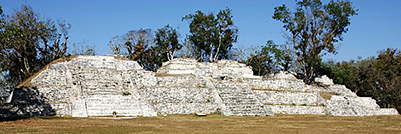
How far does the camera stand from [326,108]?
33062 millimetres

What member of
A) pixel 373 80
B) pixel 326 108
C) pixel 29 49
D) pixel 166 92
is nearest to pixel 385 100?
pixel 373 80

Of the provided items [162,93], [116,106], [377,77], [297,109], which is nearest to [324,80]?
[377,77]

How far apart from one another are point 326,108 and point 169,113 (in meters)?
13.6

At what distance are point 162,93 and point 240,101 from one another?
5872 mm

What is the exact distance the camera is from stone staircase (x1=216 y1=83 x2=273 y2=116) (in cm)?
2859

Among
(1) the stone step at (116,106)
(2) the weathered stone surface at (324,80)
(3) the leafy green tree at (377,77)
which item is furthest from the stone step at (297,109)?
(3) the leafy green tree at (377,77)

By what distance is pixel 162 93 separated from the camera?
2953cm

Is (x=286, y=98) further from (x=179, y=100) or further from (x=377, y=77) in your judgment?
(x=377, y=77)

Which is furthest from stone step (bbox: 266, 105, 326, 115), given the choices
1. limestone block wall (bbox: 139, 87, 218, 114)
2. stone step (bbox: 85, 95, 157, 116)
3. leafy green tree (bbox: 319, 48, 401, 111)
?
leafy green tree (bbox: 319, 48, 401, 111)

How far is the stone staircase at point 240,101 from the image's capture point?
28594 mm

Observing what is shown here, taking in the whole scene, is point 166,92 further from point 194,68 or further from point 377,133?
point 377,133

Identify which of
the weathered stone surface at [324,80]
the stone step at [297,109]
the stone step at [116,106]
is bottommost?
the stone step at [297,109]

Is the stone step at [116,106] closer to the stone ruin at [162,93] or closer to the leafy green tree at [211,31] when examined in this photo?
the stone ruin at [162,93]

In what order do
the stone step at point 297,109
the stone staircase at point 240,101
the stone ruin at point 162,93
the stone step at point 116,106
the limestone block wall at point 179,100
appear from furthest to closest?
the stone step at point 297,109 → the stone staircase at point 240,101 → the limestone block wall at point 179,100 → the stone ruin at point 162,93 → the stone step at point 116,106
